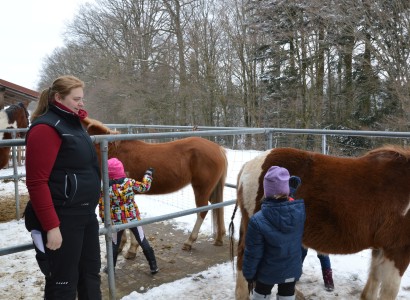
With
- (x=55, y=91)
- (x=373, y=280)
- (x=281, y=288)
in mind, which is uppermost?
(x=55, y=91)

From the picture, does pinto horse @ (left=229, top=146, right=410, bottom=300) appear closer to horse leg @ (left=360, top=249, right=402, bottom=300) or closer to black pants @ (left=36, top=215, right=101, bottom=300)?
horse leg @ (left=360, top=249, right=402, bottom=300)

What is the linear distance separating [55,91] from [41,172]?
49 cm

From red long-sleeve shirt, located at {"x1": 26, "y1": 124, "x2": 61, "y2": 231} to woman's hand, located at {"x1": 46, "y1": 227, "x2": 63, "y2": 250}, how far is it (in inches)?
1.0

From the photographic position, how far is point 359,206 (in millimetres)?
2615

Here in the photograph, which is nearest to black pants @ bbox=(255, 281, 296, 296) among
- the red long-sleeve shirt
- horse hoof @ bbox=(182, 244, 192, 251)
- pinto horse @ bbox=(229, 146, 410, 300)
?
pinto horse @ bbox=(229, 146, 410, 300)

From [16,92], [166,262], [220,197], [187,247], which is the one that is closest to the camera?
[166,262]

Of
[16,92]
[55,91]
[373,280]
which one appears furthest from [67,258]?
[16,92]

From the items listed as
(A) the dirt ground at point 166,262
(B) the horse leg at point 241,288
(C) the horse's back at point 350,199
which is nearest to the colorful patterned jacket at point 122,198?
(A) the dirt ground at point 166,262

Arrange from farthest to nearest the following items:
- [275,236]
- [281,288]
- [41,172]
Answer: [281,288], [275,236], [41,172]

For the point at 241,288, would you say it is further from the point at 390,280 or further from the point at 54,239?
the point at 54,239

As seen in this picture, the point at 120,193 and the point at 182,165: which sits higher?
the point at 182,165

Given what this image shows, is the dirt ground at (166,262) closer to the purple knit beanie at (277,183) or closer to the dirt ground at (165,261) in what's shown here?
the dirt ground at (165,261)

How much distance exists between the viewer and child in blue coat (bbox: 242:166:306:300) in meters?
2.15

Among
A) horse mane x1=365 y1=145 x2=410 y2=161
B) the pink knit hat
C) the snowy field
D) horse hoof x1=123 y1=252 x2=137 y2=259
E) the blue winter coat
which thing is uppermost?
horse mane x1=365 y1=145 x2=410 y2=161
